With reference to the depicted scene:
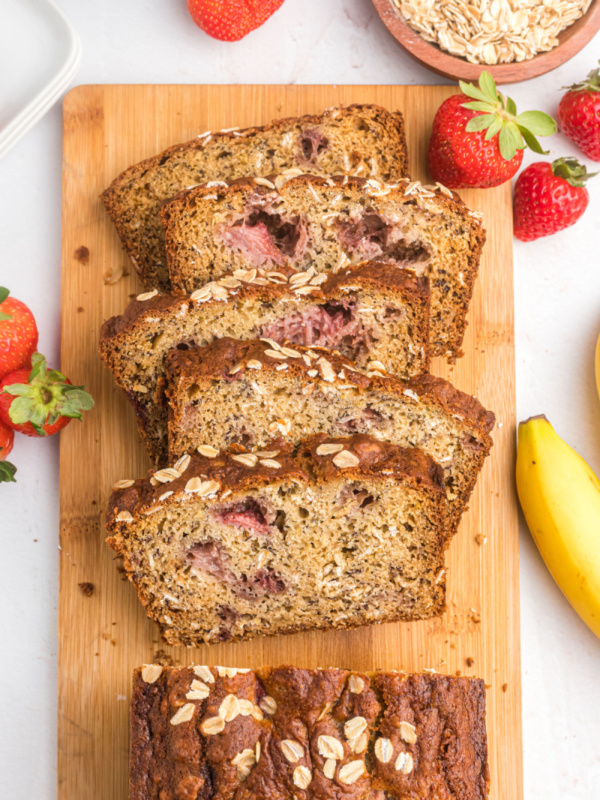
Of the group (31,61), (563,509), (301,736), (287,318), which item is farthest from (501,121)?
(301,736)

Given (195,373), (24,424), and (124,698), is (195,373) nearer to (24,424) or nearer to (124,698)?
(24,424)

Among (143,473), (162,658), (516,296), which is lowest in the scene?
(162,658)

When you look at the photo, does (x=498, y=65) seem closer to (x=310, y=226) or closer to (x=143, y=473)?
(x=310, y=226)

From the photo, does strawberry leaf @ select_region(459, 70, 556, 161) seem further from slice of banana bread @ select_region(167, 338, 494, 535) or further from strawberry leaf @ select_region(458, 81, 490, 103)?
slice of banana bread @ select_region(167, 338, 494, 535)

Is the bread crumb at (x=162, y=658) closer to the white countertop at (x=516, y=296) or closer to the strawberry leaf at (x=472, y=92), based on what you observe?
the white countertop at (x=516, y=296)

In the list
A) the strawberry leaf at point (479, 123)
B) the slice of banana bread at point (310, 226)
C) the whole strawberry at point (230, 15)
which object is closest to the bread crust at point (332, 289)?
the slice of banana bread at point (310, 226)

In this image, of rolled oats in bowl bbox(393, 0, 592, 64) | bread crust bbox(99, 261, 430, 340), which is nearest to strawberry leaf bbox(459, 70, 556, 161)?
rolled oats in bowl bbox(393, 0, 592, 64)
